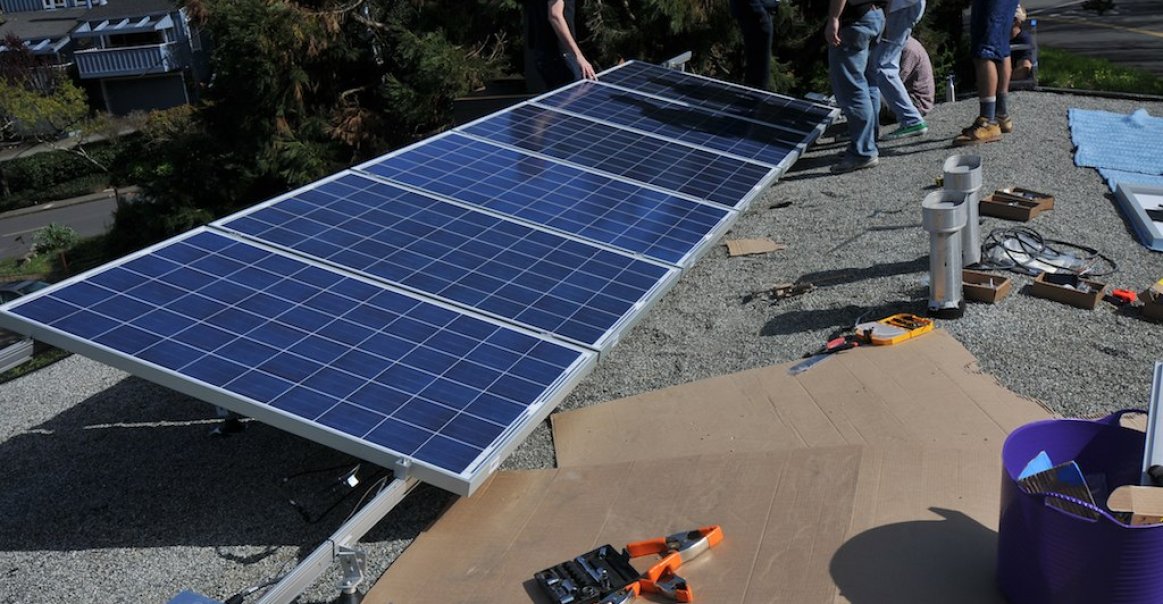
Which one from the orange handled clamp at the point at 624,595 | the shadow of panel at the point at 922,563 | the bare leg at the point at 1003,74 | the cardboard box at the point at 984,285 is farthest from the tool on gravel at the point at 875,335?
the bare leg at the point at 1003,74

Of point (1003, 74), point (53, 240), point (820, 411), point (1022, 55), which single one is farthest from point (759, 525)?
point (53, 240)

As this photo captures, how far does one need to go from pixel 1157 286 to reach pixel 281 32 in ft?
58.0

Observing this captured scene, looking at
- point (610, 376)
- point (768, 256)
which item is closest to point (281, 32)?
point (768, 256)

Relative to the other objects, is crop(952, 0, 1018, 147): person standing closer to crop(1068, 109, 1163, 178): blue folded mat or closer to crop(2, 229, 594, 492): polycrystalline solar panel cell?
crop(1068, 109, 1163, 178): blue folded mat

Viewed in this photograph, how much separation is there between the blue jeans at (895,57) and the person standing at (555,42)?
3.13 metres

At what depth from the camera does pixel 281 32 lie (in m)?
20.6

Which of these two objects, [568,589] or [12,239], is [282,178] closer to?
[568,589]

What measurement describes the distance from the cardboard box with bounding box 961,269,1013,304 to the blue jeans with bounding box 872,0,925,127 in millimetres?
3981

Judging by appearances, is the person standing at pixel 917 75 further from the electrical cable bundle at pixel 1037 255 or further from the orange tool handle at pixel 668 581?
the orange tool handle at pixel 668 581

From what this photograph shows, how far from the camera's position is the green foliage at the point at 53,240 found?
116 feet

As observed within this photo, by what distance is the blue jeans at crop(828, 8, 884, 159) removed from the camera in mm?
10109

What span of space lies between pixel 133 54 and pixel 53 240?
62.8ft

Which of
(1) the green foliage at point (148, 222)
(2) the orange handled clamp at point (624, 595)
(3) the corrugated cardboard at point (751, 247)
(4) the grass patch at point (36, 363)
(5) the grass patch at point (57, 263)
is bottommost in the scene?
(5) the grass patch at point (57, 263)

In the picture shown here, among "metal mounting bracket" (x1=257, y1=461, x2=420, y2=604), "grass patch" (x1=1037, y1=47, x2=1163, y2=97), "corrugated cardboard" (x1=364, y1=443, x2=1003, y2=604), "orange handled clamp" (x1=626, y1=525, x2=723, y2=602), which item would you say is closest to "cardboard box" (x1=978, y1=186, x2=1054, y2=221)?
"corrugated cardboard" (x1=364, y1=443, x2=1003, y2=604)
